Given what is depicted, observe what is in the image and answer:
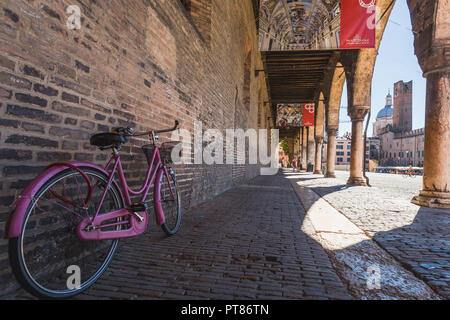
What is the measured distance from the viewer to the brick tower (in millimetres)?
58328

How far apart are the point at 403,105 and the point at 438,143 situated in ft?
220

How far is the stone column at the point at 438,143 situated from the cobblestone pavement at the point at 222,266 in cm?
342

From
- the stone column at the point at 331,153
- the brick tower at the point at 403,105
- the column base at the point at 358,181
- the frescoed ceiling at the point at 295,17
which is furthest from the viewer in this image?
the brick tower at the point at 403,105

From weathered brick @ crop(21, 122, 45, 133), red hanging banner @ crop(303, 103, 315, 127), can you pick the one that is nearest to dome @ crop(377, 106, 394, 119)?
red hanging banner @ crop(303, 103, 315, 127)

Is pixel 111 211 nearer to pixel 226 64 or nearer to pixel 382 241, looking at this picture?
pixel 382 241

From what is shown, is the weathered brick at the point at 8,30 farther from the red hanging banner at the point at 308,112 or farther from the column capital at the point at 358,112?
the red hanging banner at the point at 308,112

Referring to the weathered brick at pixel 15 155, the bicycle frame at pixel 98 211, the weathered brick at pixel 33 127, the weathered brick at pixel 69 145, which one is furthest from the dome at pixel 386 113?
the weathered brick at pixel 15 155

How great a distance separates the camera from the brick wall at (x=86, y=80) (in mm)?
1411

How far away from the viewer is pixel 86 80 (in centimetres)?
194

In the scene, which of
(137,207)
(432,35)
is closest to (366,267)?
(137,207)

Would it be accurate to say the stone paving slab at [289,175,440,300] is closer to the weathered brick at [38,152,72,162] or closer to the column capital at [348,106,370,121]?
the weathered brick at [38,152,72,162]

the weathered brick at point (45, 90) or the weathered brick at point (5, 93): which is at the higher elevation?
the weathered brick at point (45, 90)

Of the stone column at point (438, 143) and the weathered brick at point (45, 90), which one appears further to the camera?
the stone column at point (438, 143)
